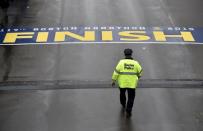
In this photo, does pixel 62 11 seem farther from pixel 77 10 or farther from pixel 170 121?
pixel 170 121

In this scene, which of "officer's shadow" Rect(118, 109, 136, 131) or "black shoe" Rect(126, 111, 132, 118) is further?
"black shoe" Rect(126, 111, 132, 118)

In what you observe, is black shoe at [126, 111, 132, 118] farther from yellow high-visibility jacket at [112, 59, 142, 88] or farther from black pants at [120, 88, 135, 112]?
yellow high-visibility jacket at [112, 59, 142, 88]

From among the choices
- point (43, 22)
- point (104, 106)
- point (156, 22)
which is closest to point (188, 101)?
point (104, 106)

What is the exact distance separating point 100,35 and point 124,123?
19.2ft

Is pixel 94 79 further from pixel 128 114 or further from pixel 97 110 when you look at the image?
pixel 128 114

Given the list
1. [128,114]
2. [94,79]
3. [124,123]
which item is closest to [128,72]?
[128,114]

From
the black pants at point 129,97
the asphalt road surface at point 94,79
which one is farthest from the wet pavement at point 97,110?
the black pants at point 129,97

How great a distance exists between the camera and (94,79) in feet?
48.6

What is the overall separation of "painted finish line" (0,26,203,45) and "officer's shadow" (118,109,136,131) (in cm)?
494

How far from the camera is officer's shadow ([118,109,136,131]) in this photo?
12312 mm

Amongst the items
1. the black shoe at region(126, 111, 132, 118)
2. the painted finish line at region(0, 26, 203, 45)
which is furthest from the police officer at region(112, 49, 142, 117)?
the painted finish line at region(0, 26, 203, 45)

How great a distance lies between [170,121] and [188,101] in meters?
1.21

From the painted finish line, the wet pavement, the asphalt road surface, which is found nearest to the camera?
the wet pavement

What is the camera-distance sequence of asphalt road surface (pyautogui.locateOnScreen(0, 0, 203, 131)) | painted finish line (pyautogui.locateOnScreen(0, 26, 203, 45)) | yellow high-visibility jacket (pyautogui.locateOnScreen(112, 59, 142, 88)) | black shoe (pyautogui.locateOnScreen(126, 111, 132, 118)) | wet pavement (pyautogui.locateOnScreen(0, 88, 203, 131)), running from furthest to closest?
1. painted finish line (pyautogui.locateOnScreen(0, 26, 203, 45))
2. black shoe (pyautogui.locateOnScreen(126, 111, 132, 118))
3. asphalt road surface (pyautogui.locateOnScreen(0, 0, 203, 131))
4. wet pavement (pyautogui.locateOnScreen(0, 88, 203, 131))
5. yellow high-visibility jacket (pyautogui.locateOnScreen(112, 59, 142, 88))
